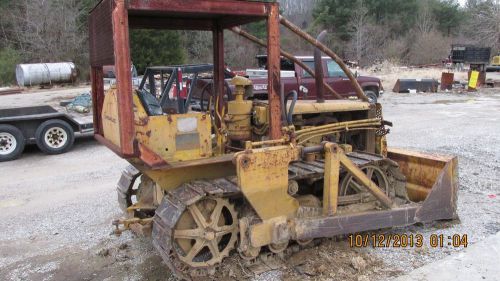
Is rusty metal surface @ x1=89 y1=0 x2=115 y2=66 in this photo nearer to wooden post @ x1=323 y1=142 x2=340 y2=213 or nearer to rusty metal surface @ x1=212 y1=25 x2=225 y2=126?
rusty metal surface @ x1=212 y1=25 x2=225 y2=126

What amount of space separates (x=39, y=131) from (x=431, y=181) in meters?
7.84

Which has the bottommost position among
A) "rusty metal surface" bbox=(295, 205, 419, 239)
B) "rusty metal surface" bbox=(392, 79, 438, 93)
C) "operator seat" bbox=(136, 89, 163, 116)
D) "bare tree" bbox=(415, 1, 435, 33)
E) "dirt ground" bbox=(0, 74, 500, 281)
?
"dirt ground" bbox=(0, 74, 500, 281)

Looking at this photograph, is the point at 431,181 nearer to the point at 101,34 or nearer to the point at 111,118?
the point at 111,118

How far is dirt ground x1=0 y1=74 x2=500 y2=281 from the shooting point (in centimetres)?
442

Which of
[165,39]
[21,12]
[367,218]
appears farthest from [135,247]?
[21,12]

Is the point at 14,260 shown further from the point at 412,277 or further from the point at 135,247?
the point at 412,277

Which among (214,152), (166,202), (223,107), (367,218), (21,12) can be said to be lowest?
(367,218)

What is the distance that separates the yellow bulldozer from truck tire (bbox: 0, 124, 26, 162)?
5.48 m

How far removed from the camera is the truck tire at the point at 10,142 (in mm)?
9680

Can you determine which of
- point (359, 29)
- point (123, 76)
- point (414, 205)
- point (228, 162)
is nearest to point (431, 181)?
point (414, 205)

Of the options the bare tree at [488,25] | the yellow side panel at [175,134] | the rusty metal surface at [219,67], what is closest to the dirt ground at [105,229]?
the yellow side panel at [175,134]

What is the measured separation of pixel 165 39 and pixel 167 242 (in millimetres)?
23455

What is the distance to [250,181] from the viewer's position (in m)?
3.97

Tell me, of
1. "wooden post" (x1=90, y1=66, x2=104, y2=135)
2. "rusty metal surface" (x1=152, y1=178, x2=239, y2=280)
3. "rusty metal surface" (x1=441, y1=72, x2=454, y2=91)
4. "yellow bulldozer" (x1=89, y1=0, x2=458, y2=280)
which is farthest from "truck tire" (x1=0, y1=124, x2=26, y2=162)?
"rusty metal surface" (x1=441, y1=72, x2=454, y2=91)
